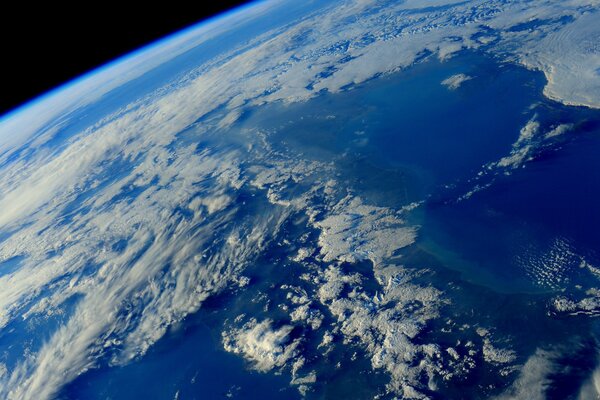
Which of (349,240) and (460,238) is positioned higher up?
(349,240)

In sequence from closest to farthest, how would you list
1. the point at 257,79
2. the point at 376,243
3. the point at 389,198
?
the point at 376,243, the point at 389,198, the point at 257,79

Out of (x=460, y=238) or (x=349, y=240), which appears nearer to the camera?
(x=460, y=238)

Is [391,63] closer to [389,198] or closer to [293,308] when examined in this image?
[389,198]

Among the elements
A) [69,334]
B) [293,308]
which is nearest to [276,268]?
[293,308]
